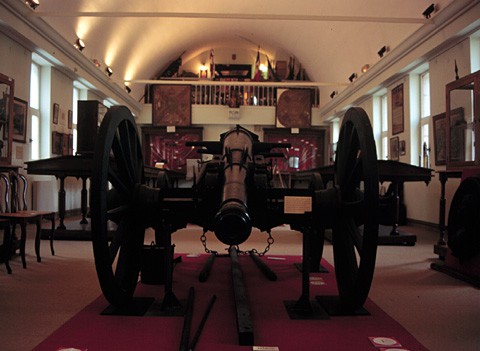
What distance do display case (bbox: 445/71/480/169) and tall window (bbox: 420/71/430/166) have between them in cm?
314

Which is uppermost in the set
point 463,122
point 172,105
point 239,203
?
point 172,105

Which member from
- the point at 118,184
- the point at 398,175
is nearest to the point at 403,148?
the point at 398,175

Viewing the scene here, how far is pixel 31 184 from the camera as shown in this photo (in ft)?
26.8

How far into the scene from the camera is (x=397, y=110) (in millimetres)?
9398

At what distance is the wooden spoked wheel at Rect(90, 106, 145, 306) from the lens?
2.29m


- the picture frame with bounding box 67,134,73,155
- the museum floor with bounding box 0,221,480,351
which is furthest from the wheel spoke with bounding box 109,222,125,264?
the picture frame with bounding box 67,134,73,155

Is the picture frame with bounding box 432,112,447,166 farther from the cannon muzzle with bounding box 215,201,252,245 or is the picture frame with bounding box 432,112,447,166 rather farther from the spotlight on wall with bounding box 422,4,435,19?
the cannon muzzle with bounding box 215,201,252,245

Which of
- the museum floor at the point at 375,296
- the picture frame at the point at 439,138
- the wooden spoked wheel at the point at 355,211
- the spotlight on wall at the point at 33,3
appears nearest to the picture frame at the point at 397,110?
the picture frame at the point at 439,138

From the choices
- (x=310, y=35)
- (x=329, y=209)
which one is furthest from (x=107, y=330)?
(x=310, y=35)

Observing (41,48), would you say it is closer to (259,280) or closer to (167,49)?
(259,280)

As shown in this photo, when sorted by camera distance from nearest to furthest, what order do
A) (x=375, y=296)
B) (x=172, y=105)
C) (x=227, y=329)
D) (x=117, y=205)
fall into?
(x=227, y=329) < (x=117, y=205) < (x=375, y=296) < (x=172, y=105)

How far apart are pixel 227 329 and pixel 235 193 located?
73 cm

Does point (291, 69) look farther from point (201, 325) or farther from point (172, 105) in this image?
point (201, 325)

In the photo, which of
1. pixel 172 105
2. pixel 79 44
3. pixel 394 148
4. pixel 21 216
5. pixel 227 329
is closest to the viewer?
pixel 227 329
